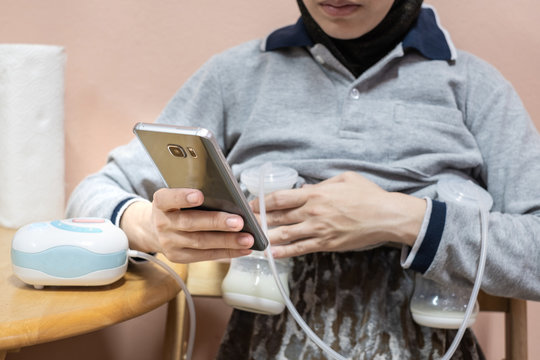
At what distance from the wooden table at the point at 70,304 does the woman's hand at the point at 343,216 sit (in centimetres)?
17

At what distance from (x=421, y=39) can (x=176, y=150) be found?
0.52 m

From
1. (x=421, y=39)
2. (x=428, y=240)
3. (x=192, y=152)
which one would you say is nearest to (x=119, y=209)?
(x=192, y=152)

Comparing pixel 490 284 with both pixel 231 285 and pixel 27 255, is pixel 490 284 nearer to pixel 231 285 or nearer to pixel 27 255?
pixel 231 285

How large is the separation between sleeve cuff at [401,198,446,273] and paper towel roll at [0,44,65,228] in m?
0.60

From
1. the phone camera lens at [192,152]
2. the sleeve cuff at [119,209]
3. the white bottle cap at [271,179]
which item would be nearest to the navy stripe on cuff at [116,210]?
the sleeve cuff at [119,209]

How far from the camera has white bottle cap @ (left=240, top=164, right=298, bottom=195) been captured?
805 mm

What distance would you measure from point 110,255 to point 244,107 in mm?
364

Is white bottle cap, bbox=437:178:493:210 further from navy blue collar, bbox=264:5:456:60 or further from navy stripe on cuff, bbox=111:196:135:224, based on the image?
navy stripe on cuff, bbox=111:196:135:224

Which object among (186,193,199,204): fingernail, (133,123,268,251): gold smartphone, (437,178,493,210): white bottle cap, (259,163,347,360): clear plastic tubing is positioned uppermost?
(133,123,268,251): gold smartphone

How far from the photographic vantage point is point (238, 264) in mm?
831

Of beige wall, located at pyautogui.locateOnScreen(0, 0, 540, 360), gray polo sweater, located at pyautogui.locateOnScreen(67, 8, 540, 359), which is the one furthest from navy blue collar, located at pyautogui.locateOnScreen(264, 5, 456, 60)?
beige wall, located at pyautogui.locateOnScreen(0, 0, 540, 360)

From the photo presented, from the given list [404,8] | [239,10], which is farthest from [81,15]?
[404,8]

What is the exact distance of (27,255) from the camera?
67 cm

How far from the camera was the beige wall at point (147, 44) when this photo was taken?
1152mm
